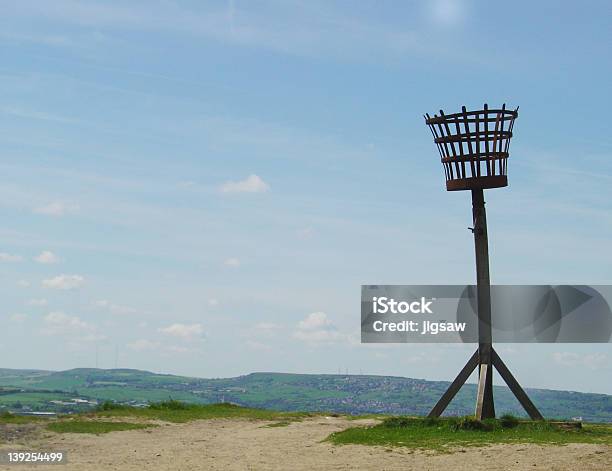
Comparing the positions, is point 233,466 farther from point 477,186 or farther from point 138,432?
point 477,186

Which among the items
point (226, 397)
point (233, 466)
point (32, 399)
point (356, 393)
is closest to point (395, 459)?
point (233, 466)

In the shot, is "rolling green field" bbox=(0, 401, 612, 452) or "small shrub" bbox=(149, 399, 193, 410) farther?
"small shrub" bbox=(149, 399, 193, 410)

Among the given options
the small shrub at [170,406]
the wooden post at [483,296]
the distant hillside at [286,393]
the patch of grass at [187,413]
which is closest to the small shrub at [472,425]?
the wooden post at [483,296]

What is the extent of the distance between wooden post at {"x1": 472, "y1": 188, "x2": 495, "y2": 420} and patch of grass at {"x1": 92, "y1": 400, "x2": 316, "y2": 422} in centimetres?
701

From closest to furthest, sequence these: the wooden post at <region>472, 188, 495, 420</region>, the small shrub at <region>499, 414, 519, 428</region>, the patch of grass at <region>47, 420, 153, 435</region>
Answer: the small shrub at <region>499, 414, 519, 428</region> → the wooden post at <region>472, 188, 495, 420</region> → the patch of grass at <region>47, 420, 153, 435</region>

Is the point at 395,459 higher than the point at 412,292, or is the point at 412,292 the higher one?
the point at 412,292

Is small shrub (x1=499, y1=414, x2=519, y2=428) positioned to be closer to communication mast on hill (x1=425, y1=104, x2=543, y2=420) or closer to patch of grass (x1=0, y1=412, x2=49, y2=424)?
communication mast on hill (x1=425, y1=104, x2=543, y2=420)

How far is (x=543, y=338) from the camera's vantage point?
26828 mm

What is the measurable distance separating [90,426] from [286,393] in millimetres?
109918

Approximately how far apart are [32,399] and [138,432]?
217 ft

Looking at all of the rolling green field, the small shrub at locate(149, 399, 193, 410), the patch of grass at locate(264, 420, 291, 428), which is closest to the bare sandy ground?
the rolling green field

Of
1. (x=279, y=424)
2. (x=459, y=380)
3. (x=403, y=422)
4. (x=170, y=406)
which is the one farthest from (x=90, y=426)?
(x=459, y=380)

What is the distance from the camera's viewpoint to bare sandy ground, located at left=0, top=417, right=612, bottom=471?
1594 centimetres

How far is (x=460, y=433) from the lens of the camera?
19297mm
